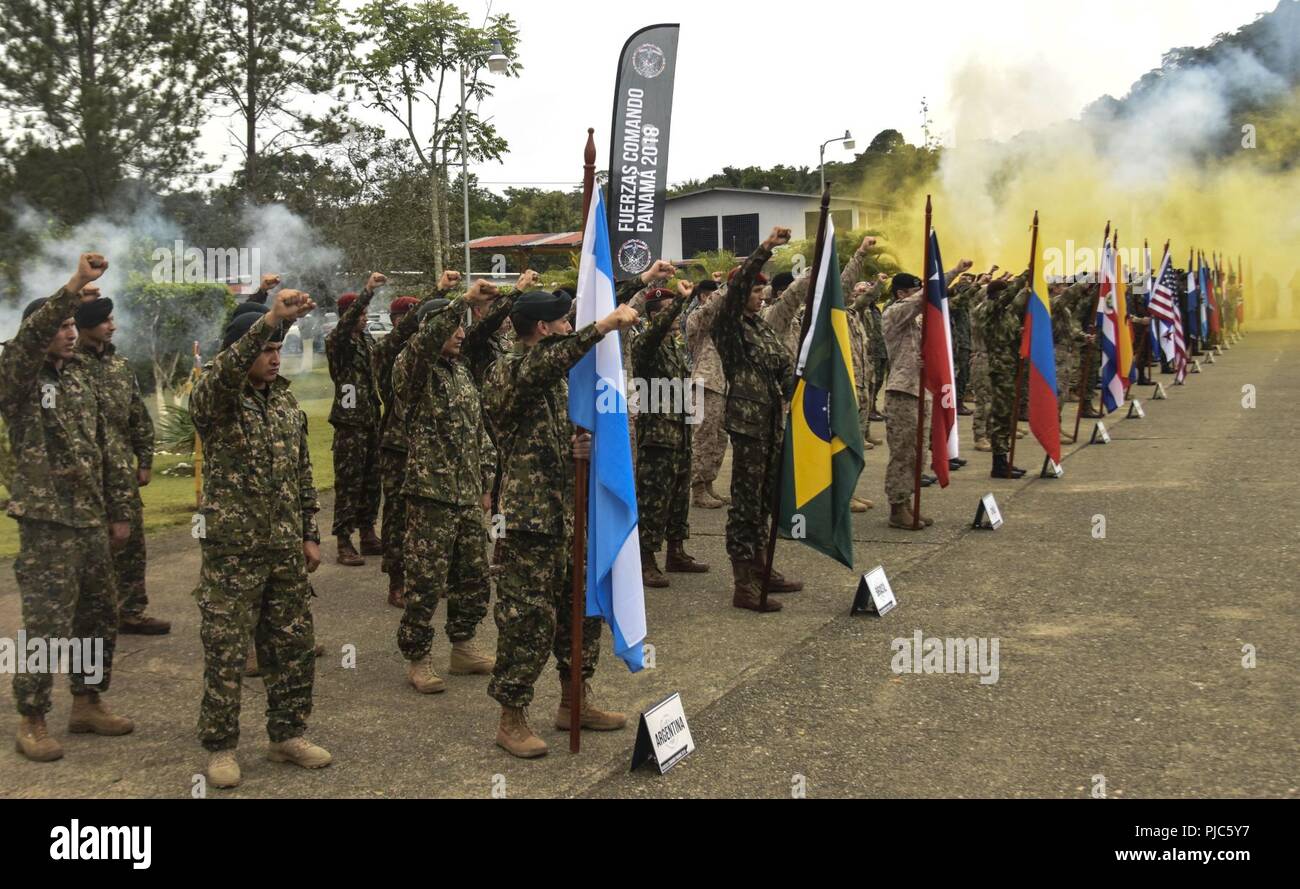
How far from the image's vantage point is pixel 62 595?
5254 mm

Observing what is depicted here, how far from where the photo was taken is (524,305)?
5.12 meters

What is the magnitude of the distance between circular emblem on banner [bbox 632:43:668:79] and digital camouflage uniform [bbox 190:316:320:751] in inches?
296

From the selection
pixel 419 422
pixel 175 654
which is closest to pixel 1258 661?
pixel 419 422

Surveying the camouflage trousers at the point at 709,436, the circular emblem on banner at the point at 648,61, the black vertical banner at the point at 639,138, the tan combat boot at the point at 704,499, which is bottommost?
the tan combat boot at the point at 704,499

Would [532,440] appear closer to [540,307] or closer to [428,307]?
[540,307]

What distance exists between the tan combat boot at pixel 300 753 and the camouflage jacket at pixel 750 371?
3621 millimetres

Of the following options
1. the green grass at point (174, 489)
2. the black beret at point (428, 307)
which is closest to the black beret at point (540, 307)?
the black beret at point (428, 307)

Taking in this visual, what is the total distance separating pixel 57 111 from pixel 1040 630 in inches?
613

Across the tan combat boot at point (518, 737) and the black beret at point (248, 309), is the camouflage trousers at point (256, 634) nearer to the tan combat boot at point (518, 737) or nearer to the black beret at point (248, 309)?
the tan combat boot at point (518, 737)

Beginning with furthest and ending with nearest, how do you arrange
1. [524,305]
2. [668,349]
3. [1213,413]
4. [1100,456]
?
1. [1213,413]
2. [1100,456]
3. [668,349]
4. [524,305]

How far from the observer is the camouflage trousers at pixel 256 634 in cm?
471

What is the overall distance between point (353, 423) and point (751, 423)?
3160mm

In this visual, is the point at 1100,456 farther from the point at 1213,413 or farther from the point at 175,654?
the point at 175,654

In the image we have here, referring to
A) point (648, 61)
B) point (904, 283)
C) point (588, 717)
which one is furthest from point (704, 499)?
point (588, 717)
